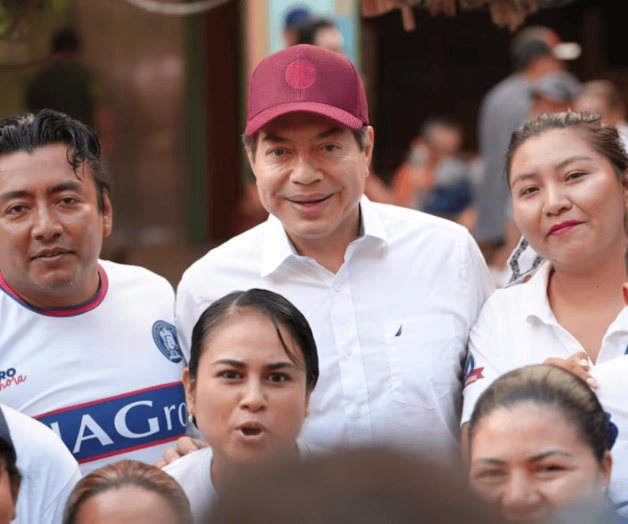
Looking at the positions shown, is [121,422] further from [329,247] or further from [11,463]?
[329,247]

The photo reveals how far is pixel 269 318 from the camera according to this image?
2.80 metres

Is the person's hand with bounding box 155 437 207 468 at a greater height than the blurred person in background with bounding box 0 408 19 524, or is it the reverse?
the person's hand with bounding box 155 437 207 468

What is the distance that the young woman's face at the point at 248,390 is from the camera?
8.77ft

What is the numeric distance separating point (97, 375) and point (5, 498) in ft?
2.13

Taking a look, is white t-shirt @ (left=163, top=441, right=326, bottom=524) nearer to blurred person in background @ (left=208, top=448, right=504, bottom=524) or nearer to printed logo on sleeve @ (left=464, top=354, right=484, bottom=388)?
printed logo on sleeve @ (left=464, top=354, right=484, bottom=388)

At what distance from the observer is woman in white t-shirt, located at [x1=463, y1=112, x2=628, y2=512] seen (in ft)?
9.81

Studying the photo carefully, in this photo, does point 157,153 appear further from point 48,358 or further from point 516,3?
point 48,358

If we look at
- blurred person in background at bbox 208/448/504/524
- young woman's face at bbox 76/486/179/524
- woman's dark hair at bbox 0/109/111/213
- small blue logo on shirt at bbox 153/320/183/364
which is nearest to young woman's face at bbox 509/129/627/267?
small blue logo on shirt at bbox 153/320/183/364

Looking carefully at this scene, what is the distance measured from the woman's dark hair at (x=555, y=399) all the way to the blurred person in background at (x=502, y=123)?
15.3 ft

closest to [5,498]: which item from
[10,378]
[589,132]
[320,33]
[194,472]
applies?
[194,472]

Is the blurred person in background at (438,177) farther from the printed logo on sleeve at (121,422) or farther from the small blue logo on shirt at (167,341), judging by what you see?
the printed logo on sleeve at (121,422)

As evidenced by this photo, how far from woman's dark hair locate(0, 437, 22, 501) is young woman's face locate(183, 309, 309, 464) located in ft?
1.41

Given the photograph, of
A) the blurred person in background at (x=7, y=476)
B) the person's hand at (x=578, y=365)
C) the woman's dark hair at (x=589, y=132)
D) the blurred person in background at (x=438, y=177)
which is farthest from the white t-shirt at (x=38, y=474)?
the blurred person in background at (x=438, y=177)

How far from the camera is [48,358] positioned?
119 inches
